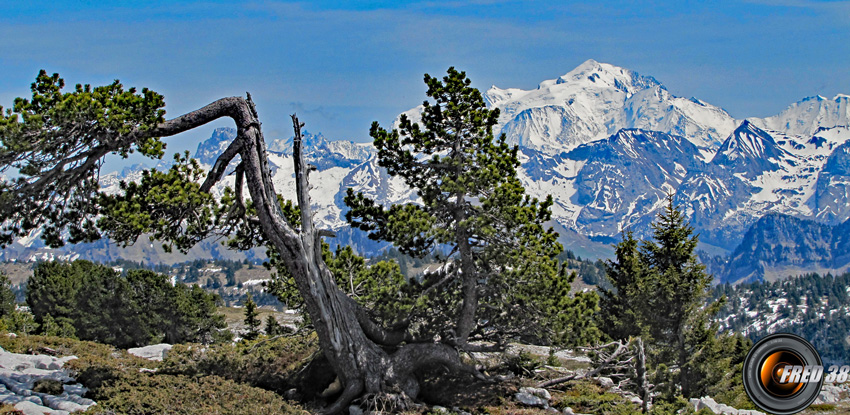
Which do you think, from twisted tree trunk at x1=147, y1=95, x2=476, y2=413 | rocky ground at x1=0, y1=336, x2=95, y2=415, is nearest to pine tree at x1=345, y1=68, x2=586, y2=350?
twisted tree trunk at x1=147, y1=95, x2=476, y2=413

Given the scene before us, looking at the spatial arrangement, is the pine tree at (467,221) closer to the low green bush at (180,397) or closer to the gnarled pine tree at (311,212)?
the gnarled pine tree at (311,212)

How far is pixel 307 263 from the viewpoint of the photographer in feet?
67.0

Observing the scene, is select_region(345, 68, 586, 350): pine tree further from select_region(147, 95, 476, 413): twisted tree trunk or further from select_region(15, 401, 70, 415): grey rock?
select_region(15, 401, 70, 415): grey rock

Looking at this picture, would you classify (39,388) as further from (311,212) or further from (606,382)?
(606,382)

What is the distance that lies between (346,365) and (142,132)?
9.89 m

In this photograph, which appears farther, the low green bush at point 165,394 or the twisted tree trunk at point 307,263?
the twisted tree trunk at point 307,263

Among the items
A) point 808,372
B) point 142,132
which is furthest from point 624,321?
point 142,132

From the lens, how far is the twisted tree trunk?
20.4m

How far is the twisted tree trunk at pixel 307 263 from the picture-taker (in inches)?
804

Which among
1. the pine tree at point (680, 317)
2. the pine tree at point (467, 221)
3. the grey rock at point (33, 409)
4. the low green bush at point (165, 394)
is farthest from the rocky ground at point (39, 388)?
the pine tree at point (680, 317)

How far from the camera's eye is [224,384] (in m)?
18.9

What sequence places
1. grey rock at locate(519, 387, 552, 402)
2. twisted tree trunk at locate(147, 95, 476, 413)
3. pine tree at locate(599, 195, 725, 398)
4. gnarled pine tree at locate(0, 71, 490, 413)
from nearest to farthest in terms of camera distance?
gnarled pine tree at locate(0, 71, 490, 413) < twisted tree trunk at locate(147, 95, 476, 413) < grey rock at locate(519, 387, 552, 402) < pine tree at locate(599, 195, 725, 398)

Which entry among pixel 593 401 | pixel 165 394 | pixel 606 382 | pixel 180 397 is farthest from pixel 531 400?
pixel 165 394

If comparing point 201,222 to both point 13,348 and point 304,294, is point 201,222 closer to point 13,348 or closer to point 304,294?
point 304,294
